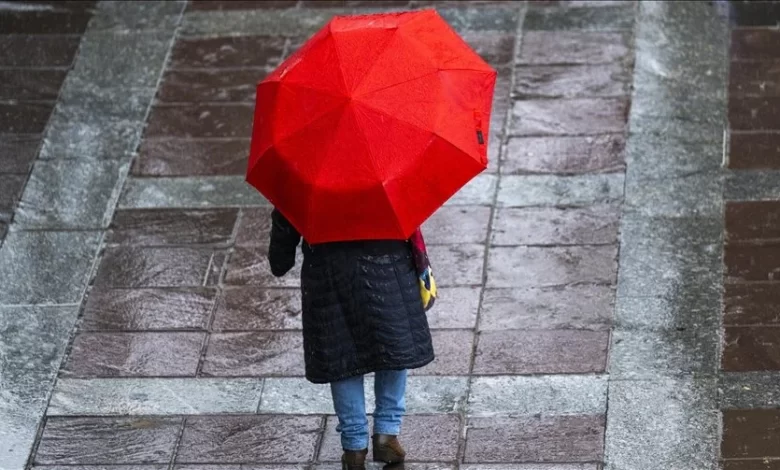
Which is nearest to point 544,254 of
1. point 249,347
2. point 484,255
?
point 484,255

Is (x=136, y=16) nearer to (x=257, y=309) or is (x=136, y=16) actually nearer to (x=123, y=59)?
(x=123, y=59)

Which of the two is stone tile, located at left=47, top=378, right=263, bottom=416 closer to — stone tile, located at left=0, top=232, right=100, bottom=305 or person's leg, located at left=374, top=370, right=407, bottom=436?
stone tile, located at left=0, top=232, right=100, bottom=305

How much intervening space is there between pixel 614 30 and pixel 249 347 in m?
3.40

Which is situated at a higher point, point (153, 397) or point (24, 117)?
point (153, 397)

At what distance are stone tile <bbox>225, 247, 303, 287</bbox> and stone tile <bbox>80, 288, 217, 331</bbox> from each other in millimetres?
157

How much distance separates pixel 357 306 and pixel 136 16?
470 cm

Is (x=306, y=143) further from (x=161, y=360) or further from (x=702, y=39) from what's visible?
(x=702, y=39)

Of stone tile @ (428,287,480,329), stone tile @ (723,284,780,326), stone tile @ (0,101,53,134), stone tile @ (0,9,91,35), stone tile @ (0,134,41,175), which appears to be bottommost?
stone tile @ (0,9,91,35)

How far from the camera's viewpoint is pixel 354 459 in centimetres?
583

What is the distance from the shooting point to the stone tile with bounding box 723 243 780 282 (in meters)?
6.98

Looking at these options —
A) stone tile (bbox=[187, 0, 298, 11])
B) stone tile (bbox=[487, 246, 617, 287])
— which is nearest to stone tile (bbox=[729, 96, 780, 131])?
stone tile (bbox=[487, 246, 617, 287])

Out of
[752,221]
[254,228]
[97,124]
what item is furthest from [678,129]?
[97,124]

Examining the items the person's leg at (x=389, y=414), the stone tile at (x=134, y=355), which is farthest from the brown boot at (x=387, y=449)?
the stone tile at (x=134, y=355)

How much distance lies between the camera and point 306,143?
17.1 feet
